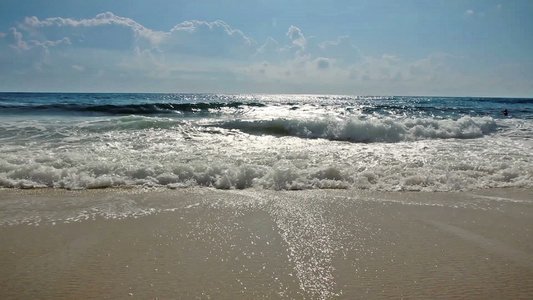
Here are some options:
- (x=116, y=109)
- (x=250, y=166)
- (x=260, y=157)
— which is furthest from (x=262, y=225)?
(x=116, y=109)

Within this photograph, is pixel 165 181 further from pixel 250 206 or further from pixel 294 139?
pixel 294 139

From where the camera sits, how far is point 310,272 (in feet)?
9.27

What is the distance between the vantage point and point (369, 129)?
1244 centimetres

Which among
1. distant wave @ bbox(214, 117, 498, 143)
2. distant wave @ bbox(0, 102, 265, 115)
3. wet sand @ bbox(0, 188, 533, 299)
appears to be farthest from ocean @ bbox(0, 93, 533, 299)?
distant wave @ bbox(0, 102, 265, 115)

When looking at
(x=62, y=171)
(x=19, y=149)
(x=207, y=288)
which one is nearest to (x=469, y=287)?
(x=207, y=288)

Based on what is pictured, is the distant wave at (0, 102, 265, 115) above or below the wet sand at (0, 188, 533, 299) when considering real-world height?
above

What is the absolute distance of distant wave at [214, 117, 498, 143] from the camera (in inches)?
481

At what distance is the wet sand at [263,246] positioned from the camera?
262 centimetres

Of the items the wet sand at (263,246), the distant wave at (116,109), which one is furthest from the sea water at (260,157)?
the distant wave at (116,109)

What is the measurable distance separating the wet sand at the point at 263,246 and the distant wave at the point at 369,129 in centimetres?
727

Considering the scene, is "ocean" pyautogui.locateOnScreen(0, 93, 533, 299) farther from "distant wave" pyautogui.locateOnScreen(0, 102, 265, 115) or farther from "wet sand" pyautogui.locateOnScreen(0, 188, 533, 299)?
"distant wave" pyautogui.locateOnScreen(0, 102, 265, 115)

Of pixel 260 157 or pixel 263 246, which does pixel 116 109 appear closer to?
pixel 260 157

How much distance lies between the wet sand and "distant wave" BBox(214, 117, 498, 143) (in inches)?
286

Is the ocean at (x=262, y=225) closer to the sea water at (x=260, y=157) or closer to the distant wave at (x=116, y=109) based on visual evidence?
the sea water at (x=260, y=157)
